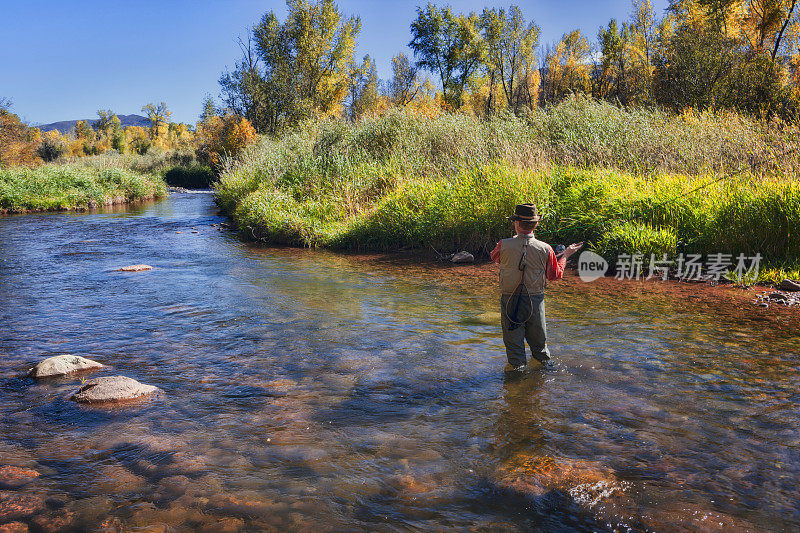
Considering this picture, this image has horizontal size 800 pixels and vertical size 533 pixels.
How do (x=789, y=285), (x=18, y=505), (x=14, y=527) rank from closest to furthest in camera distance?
1. (x=14, y=527)
2. (x=18, y=505)
3. (x=789, y=285)

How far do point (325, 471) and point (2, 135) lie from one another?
42.3 meters

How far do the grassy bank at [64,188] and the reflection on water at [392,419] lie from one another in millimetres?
20872

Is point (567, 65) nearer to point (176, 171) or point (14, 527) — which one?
point (176, 171)

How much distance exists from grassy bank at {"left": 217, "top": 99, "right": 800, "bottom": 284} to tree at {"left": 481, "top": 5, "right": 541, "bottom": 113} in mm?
40571

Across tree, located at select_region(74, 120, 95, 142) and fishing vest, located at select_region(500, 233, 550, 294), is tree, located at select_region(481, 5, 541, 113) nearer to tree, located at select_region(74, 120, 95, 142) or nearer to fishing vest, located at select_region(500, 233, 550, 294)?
fishing vest, located at select_region(500, 233, 550, 294)

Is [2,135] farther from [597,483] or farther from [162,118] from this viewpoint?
[162,118]

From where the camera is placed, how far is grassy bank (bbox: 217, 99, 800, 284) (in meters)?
10.3

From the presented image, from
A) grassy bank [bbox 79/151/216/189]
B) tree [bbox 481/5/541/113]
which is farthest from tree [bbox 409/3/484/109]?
grassy bank [bbox 79/151/216/189]

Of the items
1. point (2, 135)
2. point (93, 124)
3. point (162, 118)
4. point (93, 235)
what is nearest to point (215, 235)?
point (93, 235)

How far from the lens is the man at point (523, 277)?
5.12 metres

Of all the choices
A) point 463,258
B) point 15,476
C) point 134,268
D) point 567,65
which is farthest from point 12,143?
point 567,65

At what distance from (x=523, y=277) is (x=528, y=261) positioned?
0.52 feet

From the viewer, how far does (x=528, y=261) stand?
5.15 metres

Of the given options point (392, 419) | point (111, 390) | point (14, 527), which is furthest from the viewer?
point (111, 390)
